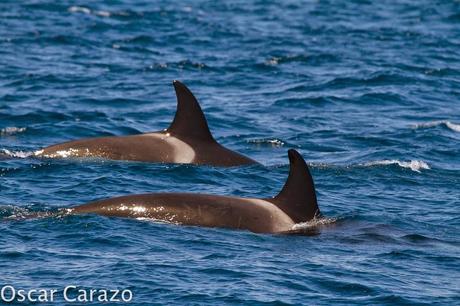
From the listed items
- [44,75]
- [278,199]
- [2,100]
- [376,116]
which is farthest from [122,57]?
[278,199]

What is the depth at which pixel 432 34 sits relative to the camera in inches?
1676

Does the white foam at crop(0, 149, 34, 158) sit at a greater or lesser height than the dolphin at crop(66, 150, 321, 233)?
lesser

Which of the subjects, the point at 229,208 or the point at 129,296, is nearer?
the point at 129,296

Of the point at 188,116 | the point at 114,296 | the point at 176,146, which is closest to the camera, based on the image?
the point at 114,296

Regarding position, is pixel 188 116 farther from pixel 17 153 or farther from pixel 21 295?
pixel 21 295

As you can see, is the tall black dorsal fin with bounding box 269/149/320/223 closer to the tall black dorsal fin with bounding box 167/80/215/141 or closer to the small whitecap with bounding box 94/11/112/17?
the tall black dorsal fin with bounding box 167/80/215/141

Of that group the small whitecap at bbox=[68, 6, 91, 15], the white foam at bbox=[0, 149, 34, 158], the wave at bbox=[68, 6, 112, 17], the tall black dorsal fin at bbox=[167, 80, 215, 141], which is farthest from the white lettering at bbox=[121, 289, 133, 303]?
the small whitecap at bbox=[68, 6, 91, 15]

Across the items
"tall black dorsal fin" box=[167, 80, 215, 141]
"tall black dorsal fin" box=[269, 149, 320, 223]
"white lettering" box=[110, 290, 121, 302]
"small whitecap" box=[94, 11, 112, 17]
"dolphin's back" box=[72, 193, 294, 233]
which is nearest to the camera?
"white lettering" box=[110, 290, 121, 302]

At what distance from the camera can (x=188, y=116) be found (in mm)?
21750

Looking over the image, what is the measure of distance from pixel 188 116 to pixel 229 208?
4798mm

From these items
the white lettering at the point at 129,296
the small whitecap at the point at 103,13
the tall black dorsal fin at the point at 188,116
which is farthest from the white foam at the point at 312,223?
the small whitecap at the point at 103,13

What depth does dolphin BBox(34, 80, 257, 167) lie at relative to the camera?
2180cm

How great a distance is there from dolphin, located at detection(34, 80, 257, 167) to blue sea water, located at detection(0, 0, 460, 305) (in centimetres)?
36

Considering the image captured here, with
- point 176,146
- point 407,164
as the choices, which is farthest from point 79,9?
point 407,164
